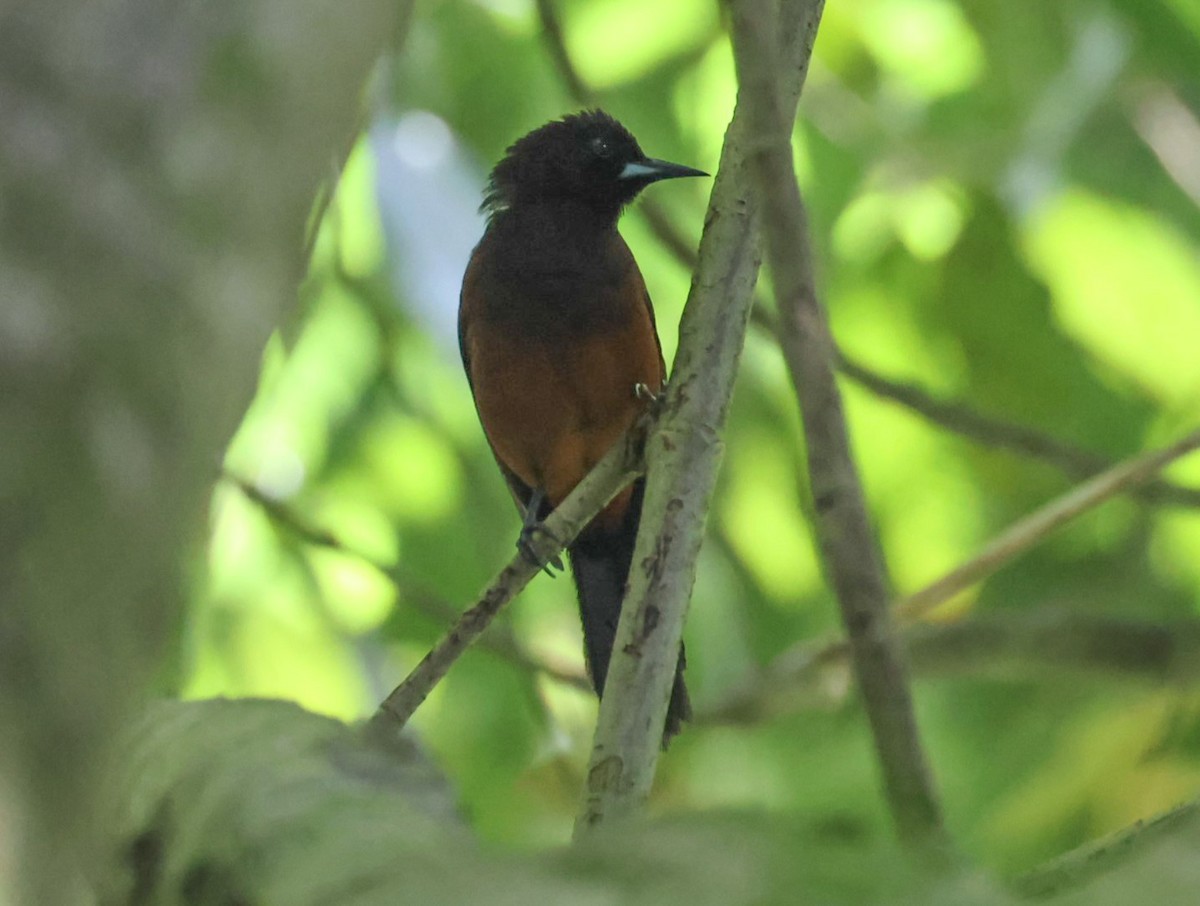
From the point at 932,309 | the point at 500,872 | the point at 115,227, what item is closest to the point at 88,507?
the point at 115,227

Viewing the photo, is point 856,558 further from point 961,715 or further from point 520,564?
point 961,715

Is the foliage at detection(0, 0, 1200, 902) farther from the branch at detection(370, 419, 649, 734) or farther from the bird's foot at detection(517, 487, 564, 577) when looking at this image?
the branch at detection(370, 419, 649, 734)

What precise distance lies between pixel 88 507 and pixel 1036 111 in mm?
4344

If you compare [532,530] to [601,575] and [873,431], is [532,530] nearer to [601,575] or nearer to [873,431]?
[601,575]

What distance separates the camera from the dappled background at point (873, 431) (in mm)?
5027

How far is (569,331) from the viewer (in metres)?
5.04

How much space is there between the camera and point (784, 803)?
5301 millimetres

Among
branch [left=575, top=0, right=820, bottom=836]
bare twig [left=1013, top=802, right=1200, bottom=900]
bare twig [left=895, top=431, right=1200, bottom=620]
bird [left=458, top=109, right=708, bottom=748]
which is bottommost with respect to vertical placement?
bare twig [left=1013, top=802, right=1200, bottom=900]

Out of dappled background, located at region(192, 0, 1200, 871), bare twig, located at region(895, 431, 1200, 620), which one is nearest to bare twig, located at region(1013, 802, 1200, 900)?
bare twig, located at region(895, 431, 1200, 620)

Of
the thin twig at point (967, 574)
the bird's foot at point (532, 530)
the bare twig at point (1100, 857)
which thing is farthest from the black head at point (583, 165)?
the bare twig at point (1100, 857)

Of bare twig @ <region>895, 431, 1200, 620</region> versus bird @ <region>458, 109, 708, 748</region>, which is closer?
bare twig @ <region>895, 431, 1200, 620</region>

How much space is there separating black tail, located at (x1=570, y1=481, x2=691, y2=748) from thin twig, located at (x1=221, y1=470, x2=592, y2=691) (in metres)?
0.23

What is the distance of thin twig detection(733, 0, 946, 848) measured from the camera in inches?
43.4

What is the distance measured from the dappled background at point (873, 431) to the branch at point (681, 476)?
2.15m
